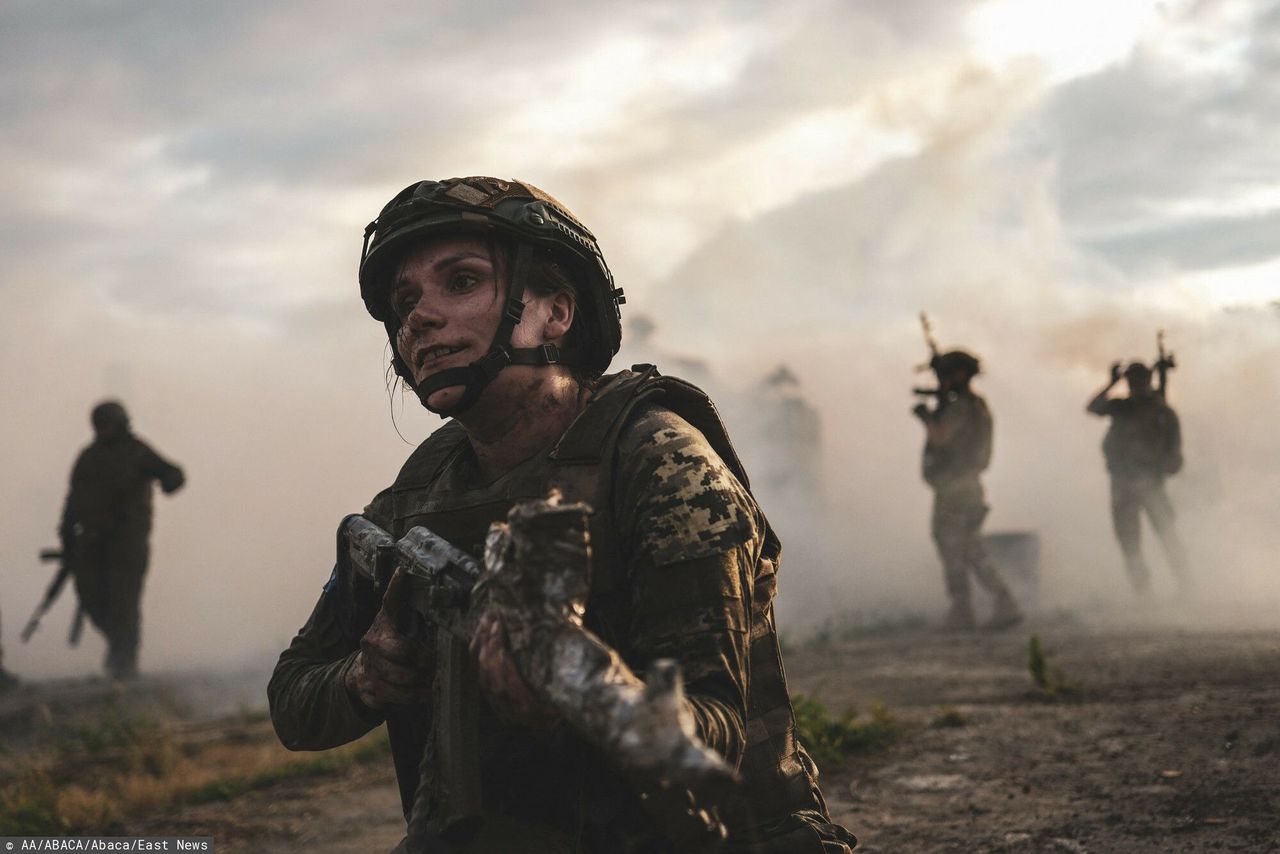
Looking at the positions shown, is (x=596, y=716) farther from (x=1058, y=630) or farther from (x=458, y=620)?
(x=1058, y=630)

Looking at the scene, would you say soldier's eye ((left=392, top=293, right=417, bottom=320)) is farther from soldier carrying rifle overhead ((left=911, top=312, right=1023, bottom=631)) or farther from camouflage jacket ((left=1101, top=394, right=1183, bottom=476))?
camouflage jacket ((left=1101, top=394, right=1183, bottom=476))

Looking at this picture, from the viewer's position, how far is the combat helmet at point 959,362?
13469 mm

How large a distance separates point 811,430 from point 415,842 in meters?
26.2

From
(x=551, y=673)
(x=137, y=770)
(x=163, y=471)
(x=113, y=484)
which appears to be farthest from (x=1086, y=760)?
(x=113, y=484)

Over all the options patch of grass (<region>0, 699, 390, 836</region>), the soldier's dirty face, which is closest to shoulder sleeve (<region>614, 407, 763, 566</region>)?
the soldier's dirty face

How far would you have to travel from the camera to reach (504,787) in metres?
2.56

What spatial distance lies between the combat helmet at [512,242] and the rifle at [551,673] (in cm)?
45

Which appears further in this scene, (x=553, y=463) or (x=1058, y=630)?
(x=1058, y=630)

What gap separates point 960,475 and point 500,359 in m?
11.5

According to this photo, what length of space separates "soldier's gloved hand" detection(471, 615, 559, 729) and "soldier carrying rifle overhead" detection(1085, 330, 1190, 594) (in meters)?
14.4

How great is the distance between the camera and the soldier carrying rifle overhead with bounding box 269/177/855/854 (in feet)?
7.60

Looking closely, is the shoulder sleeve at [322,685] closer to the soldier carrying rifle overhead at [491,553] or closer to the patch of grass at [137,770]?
the soldier carrying rifle overhead at [491,553]

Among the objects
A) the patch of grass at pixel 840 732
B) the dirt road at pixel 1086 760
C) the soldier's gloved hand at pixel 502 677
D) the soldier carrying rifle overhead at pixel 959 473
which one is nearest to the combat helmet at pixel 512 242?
the soldier's gloved hand at pixel 502 677

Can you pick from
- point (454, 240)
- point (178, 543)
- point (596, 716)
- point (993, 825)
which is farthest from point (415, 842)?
point (178, 543)
